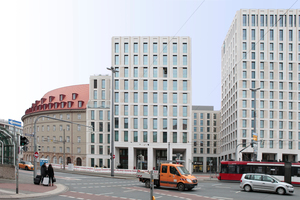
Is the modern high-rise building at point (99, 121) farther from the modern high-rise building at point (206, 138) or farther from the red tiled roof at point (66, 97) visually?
the modern high-rise building at point (206, 138)

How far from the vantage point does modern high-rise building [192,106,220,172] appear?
119500mm

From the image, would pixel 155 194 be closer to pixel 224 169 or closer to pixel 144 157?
pixel 224 169

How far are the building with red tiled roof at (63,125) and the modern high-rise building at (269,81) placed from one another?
39874 mm

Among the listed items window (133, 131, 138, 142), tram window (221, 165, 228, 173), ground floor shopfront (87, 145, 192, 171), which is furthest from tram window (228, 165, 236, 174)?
window (133, 131, 138, 142)

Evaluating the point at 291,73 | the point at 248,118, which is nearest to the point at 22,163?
the point at 248,118

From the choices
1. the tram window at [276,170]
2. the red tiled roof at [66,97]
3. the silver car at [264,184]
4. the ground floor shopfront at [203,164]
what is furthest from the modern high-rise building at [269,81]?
the silver car at [264,184]

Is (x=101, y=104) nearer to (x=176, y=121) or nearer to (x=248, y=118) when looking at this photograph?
(x=176, y=121)

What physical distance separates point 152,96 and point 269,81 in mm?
29092

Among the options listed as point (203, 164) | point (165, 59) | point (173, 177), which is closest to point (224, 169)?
point (173, 177)

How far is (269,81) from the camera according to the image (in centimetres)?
7875

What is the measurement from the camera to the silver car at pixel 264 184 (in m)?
24.5

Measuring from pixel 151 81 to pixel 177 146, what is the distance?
15200 mm

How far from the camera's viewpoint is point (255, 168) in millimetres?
38812

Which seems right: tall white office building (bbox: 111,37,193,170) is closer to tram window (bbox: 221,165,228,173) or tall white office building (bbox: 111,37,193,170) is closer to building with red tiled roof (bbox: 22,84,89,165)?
building with red tiled roof (bbox: 22,84,89,165)
